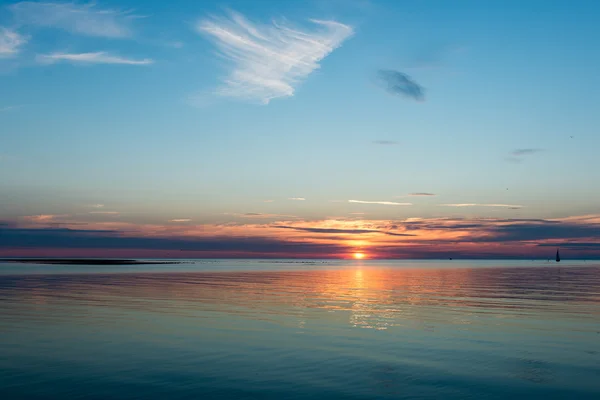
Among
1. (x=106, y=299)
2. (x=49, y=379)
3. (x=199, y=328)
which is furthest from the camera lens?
(x=106, y=299)

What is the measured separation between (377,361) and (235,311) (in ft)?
61.9

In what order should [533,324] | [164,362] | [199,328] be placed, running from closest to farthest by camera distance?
[164,362], [199,328], [533,324]

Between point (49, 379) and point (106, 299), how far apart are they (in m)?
30.3

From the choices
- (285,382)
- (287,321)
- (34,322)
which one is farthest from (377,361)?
(34,322)

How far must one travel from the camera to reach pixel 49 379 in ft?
62.3

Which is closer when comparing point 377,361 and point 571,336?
point 377,361

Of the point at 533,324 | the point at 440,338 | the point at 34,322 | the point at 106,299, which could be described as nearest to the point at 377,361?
the point at 440,338

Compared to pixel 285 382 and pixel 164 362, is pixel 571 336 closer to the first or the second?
pixel 285 382

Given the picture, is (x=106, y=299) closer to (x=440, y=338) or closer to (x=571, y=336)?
(x=440, y=338)

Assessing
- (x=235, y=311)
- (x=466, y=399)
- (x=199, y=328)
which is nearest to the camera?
(x=466, y=399)

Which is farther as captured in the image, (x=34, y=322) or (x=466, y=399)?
(x=34, y=322)

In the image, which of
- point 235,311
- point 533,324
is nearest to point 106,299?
point 235,311

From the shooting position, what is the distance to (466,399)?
55.6ft

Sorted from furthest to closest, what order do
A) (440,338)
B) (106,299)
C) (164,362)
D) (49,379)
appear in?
(106,299) → (440,338) → (164,362) → (49,379)
